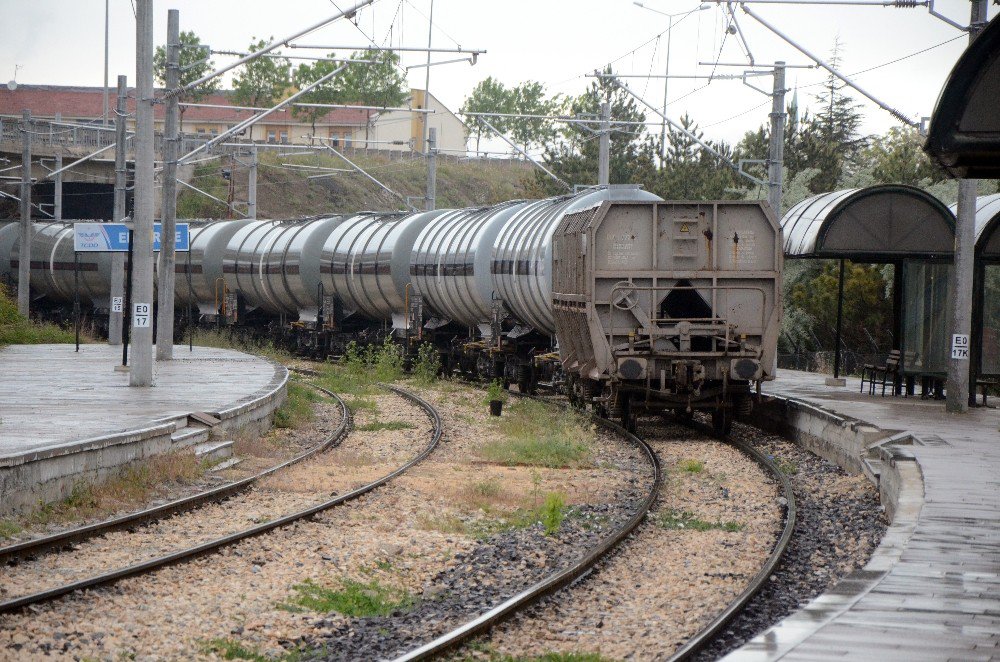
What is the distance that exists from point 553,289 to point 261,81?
250 ft

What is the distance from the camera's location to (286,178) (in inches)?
3563

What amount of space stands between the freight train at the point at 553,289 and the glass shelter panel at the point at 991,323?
3.90m

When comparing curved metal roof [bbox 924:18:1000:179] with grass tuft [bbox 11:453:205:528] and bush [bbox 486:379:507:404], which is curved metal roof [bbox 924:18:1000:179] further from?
bush [bbox 486:379:507:404]

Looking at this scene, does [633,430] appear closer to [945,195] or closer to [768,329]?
[768,329]

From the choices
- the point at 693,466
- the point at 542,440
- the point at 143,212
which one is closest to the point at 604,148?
the point at 143,212

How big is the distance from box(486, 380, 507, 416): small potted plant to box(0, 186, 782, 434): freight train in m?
0.62

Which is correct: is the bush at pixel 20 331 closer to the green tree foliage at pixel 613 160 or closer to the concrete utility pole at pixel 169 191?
the concrete utility pole at pixel 169 191

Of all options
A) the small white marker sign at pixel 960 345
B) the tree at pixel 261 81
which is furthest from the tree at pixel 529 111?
the small white marker sign at pixel 960 345

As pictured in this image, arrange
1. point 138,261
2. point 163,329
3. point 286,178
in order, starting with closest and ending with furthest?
1. point 138,261
2. point 163,329
3. point 286,178

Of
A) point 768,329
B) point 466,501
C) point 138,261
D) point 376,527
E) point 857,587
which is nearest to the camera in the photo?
point 857,587

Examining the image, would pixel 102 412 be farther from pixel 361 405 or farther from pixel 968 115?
pixel 968 115

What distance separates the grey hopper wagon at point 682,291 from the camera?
17.5 m

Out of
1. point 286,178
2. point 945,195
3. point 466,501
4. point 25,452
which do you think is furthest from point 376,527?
point 286,178

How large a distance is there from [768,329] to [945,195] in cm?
2453
